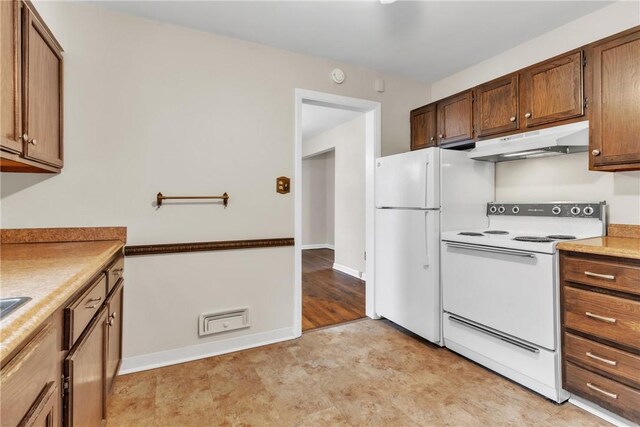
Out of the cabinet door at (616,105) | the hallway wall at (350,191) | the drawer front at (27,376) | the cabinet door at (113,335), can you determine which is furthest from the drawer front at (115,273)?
the hallway wall at (350,191)

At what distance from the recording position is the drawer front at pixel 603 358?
1533mm

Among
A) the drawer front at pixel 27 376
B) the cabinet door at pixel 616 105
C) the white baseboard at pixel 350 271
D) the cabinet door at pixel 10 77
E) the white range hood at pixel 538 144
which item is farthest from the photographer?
the white baseboard at pixel 350 271

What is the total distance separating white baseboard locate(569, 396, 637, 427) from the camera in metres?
1.62

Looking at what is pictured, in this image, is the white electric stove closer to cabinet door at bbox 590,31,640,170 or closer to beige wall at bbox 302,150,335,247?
cabinet door at bbox 590,31,640,170

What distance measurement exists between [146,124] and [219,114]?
51 cm

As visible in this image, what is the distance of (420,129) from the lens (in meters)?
3.21

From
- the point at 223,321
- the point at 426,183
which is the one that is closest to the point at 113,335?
the point at 223,321

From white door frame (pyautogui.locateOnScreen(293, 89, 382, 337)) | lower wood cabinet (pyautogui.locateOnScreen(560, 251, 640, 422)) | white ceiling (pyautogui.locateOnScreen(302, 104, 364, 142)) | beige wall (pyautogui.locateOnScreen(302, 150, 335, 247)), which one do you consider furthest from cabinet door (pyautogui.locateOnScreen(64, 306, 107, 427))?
beige wall (pyautogui.locateOnScreen(302, 150, 335, 247))

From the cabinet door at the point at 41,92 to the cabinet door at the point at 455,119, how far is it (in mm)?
2877

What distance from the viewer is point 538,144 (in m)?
2.11

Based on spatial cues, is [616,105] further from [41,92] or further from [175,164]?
[41,92]

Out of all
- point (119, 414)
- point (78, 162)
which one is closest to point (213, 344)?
point (119, 414)

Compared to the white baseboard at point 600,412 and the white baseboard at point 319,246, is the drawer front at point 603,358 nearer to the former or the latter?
the white baseboard at point 600,412

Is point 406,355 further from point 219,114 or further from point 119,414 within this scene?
point 219,114
